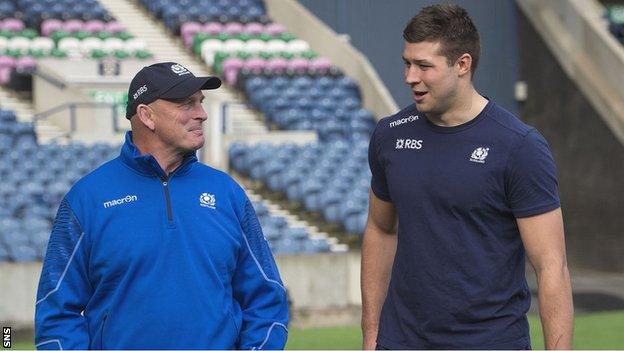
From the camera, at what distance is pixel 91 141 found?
70.2ft

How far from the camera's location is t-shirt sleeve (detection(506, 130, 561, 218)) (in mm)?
4523

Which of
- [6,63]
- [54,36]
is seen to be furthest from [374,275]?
[54,36]

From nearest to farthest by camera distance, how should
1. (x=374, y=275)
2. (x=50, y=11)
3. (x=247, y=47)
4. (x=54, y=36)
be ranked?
(x=374, y=275) < (x=54, y=36) < (x=247, y=47) < (x=50, y=11)

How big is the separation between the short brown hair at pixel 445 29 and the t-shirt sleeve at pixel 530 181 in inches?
15.0

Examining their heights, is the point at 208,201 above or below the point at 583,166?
above

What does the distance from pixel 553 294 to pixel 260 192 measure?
642 inches

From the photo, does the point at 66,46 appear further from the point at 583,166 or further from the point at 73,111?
the point at 583,166

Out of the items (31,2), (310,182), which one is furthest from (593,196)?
(31,2)

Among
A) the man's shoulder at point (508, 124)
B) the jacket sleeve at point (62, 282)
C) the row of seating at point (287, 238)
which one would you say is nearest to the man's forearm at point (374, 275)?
the man's shoulder at point (508, 124)

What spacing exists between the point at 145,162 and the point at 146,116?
18 cm

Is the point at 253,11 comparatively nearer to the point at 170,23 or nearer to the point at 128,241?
the point at 170,23

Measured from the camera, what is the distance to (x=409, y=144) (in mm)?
4711

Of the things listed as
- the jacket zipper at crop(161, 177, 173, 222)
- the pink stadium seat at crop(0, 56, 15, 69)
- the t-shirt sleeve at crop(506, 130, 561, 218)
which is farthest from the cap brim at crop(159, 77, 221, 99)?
the pink stadium seat at crop(0, 56, 15, 69)

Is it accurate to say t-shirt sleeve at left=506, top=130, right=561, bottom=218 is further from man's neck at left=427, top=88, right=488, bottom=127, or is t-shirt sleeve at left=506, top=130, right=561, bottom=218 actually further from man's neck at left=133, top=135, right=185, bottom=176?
man's neck at left=133, top=135, right=185, bottom=176
